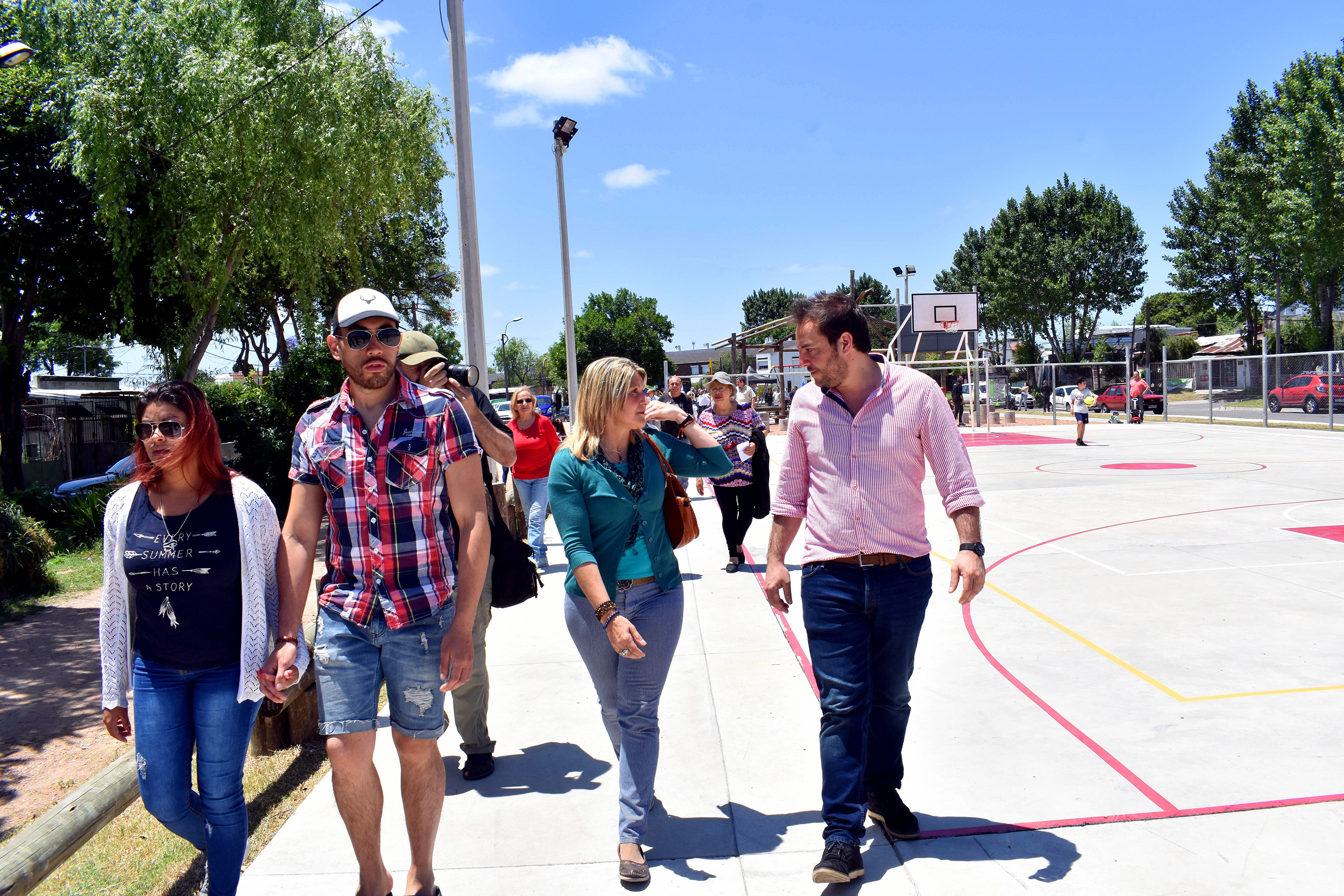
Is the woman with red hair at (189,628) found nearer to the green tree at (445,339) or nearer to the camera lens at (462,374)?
the camera lens at (462,374)

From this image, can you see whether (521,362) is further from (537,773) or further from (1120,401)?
(537,773)

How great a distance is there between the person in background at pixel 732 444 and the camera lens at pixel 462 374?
11.3 ft

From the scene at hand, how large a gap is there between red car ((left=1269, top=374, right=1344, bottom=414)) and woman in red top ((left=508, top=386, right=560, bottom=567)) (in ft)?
81.9

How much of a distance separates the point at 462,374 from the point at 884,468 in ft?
5.98

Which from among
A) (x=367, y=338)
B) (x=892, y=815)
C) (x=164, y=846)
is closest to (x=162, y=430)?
(x=367, y=338)

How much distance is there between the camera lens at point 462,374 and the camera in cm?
366

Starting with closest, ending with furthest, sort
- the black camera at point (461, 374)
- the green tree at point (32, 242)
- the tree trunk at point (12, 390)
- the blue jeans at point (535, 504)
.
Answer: the black camera at point (461, 374), the blue jeans at point (535, 504), the green tree at point (32, 242), the tree trunk at point (12, 390)

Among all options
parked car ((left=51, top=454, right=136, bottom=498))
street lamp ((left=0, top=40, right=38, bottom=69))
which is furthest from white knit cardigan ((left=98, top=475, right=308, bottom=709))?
Answer: parked car ((left=51, top=454, right=136, bottom=498))

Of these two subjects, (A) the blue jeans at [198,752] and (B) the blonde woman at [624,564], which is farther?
(B) the blonde woman at [624,564]

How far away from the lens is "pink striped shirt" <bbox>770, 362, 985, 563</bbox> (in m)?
3.07

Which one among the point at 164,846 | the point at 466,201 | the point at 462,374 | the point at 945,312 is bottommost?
the point at 164,846

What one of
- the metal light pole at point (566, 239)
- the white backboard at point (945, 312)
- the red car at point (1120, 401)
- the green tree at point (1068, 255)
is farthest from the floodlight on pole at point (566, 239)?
the green tree at point (1068, 255)

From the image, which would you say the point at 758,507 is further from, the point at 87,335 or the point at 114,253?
the point at 87,335

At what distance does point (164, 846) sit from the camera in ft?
12.0
